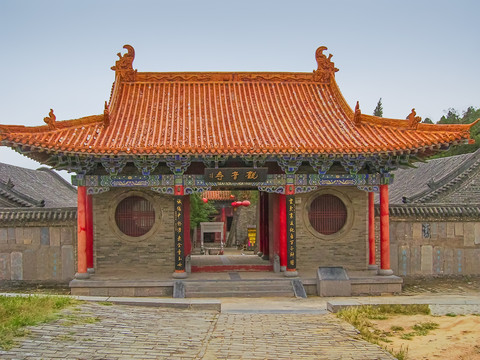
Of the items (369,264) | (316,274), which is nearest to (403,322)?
Answer: (316,274)

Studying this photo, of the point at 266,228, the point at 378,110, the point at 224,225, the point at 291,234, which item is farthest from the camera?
the point at 378,110

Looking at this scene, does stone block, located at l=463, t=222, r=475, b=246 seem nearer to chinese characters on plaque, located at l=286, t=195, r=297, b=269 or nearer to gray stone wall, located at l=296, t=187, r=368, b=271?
gray stone wall, located at l=296, t=187, r=368, b=271

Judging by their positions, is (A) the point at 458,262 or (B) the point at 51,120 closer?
(B) the point at 51,120

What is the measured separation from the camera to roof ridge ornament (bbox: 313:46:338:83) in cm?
1764

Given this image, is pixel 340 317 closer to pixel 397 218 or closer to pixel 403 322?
pixel 403 322

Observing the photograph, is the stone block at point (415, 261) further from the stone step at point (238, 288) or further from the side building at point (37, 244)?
the side building at point (37, 244)

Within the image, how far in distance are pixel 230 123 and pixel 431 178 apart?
11.8 metres

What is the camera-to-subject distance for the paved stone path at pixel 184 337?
7.16 metres

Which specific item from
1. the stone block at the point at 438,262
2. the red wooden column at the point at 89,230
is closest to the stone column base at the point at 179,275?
the red wooden column at the point at 89,230

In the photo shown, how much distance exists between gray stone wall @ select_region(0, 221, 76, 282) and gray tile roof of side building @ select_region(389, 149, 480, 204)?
1057 cm

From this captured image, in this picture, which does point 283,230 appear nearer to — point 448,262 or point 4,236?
point 448,262

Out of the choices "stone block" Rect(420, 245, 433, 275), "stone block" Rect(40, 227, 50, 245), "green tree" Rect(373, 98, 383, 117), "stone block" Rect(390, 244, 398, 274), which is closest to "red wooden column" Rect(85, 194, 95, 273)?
"stone block" Rect(40, 227, 50, 245)

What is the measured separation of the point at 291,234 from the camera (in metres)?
14.6

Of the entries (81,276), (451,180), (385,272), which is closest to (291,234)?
(385,272)
